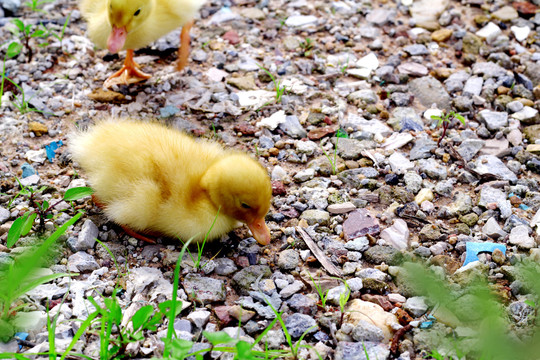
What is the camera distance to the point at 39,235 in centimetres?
347

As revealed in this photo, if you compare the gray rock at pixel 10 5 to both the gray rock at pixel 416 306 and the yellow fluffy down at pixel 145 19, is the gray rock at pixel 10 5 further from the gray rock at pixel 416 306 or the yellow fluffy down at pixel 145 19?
the gray rock at pixel 416 306

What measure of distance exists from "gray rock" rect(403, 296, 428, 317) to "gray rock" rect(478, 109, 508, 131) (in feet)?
6.06

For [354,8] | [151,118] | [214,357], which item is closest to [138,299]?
[214,357]

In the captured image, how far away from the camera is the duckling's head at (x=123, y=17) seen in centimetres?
435

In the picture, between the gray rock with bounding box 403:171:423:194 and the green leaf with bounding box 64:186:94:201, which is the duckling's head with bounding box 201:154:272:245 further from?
the gray rock with bounding box 403:171:423:194

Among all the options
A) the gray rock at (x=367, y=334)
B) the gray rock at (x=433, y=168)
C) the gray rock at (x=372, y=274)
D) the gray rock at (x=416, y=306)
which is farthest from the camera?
the gray rock at (x=433, y=168)

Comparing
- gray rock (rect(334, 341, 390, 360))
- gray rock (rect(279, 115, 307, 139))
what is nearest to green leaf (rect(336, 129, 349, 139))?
gray rock (rect(279, 115, 307, 139))

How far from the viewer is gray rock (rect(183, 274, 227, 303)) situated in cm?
311

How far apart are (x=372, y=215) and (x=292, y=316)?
1.00m

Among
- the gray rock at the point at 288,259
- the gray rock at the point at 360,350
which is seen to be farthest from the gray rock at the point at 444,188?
the gray rock at the point at 360,350

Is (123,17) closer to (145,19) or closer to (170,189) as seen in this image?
(145,19)

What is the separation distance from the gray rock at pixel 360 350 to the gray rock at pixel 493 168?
5.49 feet

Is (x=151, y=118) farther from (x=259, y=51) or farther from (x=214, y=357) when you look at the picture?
(x=214, y=357)

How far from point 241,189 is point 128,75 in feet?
7.10
